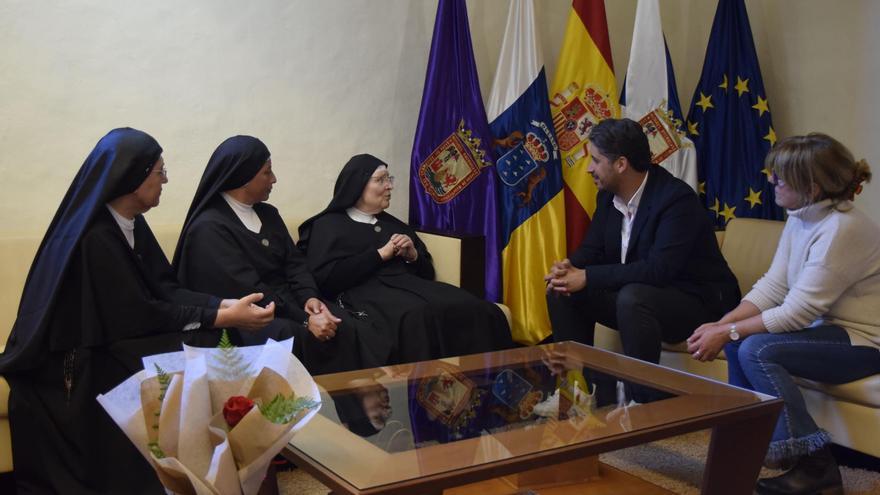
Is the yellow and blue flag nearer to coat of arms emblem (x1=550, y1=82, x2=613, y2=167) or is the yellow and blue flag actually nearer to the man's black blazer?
coat of arms emblem (x1=550, y1=82, x2=613, y2=167)

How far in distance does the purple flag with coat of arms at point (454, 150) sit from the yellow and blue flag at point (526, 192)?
9 cm

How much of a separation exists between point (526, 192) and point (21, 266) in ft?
7.26

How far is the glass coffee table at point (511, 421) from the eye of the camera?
159cm

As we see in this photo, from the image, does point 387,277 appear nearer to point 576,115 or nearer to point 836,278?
point 576,115

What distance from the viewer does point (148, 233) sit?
8.70 feet

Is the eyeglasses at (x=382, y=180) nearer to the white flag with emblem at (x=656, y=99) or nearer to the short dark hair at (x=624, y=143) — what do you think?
the short dark hair at (x=624, y=143)

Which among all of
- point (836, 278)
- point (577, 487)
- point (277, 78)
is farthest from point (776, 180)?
point (277, 78)

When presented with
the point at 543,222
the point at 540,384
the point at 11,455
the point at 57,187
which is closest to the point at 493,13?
the point at 543,222

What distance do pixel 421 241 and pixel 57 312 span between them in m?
1.64

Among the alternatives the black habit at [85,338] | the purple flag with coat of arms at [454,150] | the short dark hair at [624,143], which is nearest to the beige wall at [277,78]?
the purple flag with coat of arms at [454,150]

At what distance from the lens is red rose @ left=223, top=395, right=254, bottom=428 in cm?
132

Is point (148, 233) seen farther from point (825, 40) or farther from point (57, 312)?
point (825, 40)

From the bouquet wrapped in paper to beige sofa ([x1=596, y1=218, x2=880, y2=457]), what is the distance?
1836 millimetres

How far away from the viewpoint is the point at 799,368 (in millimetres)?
2477
